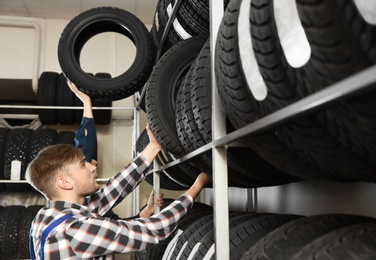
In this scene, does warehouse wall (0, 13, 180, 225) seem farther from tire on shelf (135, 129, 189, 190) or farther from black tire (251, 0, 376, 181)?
black tire (251, 0, 376, 181)

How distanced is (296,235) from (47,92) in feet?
10.3

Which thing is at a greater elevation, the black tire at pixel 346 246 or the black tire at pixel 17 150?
the black tire at pixel 17 150

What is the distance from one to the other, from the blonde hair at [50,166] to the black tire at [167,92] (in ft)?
1.23

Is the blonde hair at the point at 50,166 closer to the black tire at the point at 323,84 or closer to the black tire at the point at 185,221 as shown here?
the black tire at the point at 185,221

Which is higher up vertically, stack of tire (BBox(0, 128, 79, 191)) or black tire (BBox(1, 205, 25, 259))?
stack of tire (BBox(0, 128, 79, 191))

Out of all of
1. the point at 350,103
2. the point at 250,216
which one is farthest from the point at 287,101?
the point at 250,216

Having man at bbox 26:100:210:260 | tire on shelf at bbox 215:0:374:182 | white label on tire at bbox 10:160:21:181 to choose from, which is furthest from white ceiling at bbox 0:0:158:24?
tire on shelf at bbox 215:0:374:182

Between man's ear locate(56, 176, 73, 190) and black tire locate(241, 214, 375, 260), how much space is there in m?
0.92

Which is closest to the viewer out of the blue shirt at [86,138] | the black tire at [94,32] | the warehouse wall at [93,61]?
the black tire at [94,32]

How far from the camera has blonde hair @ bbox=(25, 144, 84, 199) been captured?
165 centimetres

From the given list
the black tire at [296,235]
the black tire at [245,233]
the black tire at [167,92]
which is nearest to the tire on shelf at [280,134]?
the black tire at [296,235]

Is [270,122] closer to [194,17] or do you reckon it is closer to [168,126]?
[168,126]

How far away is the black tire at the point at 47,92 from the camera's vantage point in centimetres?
359

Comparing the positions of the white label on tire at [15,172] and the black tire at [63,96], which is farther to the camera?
the black tire at [63,96]
